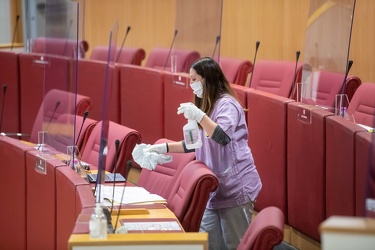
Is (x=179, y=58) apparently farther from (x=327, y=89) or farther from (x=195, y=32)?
(x=327, y=89)

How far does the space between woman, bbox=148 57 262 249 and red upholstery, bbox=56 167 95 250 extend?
0.73 m

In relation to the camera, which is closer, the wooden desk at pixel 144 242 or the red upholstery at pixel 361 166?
the wooden desk at pixel 144 242

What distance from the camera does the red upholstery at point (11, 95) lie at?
7797mm

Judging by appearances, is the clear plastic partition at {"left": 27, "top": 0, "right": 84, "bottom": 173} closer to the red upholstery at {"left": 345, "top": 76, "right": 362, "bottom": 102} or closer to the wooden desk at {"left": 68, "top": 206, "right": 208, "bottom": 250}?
the wooden desk at {"left": 68, "top": 206, "right": 208, "bottom": 250}

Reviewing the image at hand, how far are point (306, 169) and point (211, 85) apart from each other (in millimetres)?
757

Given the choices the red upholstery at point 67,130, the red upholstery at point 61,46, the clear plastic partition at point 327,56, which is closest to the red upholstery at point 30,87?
the red upholstery at point 61,46

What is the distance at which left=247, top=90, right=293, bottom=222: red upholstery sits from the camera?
5.05 metres

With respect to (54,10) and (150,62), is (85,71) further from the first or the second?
(54,10)

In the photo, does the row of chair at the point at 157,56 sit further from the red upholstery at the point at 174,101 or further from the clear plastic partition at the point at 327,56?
the clear plastic partition at the point at 327,56

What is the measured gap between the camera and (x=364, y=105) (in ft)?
16.7

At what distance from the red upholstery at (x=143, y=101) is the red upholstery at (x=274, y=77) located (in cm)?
79

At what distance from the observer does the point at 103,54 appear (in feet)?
29.0

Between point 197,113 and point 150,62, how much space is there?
383 centimetres

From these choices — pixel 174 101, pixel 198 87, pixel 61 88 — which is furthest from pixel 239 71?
pixel 198 87
